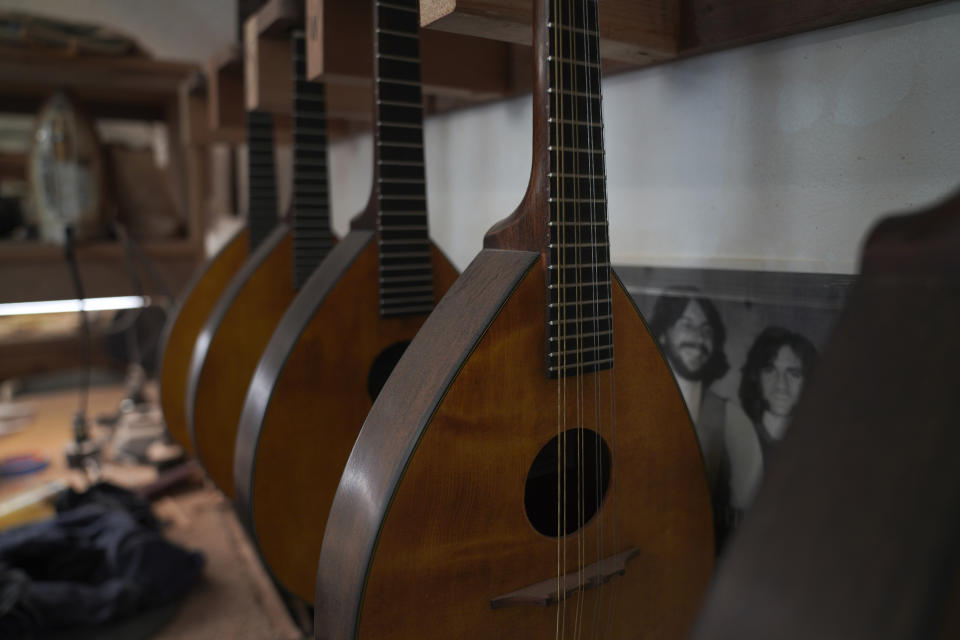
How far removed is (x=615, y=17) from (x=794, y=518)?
0.49m

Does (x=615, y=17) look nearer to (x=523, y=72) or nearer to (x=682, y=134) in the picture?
→ (x=682, y=134)

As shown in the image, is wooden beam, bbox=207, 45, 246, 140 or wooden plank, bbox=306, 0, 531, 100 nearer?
wooden plank, bbox=306, 0, 531, 100

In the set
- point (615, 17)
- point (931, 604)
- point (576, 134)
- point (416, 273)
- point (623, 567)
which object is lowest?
point (623, 567)

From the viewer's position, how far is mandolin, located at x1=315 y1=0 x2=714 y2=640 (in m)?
0.48

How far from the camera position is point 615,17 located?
1.95 feet

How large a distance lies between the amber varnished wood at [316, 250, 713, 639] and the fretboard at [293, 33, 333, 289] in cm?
54

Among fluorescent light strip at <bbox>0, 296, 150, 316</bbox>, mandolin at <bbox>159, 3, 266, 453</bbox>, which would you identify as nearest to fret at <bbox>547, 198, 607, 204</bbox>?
mandolin at <bbox>159, 3, 266, 453</bbox>

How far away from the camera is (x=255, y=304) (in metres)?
1.02

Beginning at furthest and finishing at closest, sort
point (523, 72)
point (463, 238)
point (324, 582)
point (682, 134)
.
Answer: point (463, 238)
point (523, 72)
point (682, 134)
point (324, 582)

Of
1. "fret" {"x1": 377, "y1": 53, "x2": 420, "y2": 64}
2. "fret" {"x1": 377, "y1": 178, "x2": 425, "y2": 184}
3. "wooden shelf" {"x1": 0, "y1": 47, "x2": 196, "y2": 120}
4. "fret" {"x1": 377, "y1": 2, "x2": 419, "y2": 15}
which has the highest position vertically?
"wooden shelf" {"x1": 0, "y1": 47, "x2": 196, "y2": 120}

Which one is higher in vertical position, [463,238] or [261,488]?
[463,238]

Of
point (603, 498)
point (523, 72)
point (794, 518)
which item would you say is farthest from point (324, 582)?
point (523, 72)

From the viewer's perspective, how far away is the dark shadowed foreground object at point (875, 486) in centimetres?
22

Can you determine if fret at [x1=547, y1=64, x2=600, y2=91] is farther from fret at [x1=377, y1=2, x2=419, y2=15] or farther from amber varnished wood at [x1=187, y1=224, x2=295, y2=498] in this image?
amber varnished wood at [x1=187, y1=224, x2=295, y2=498]
